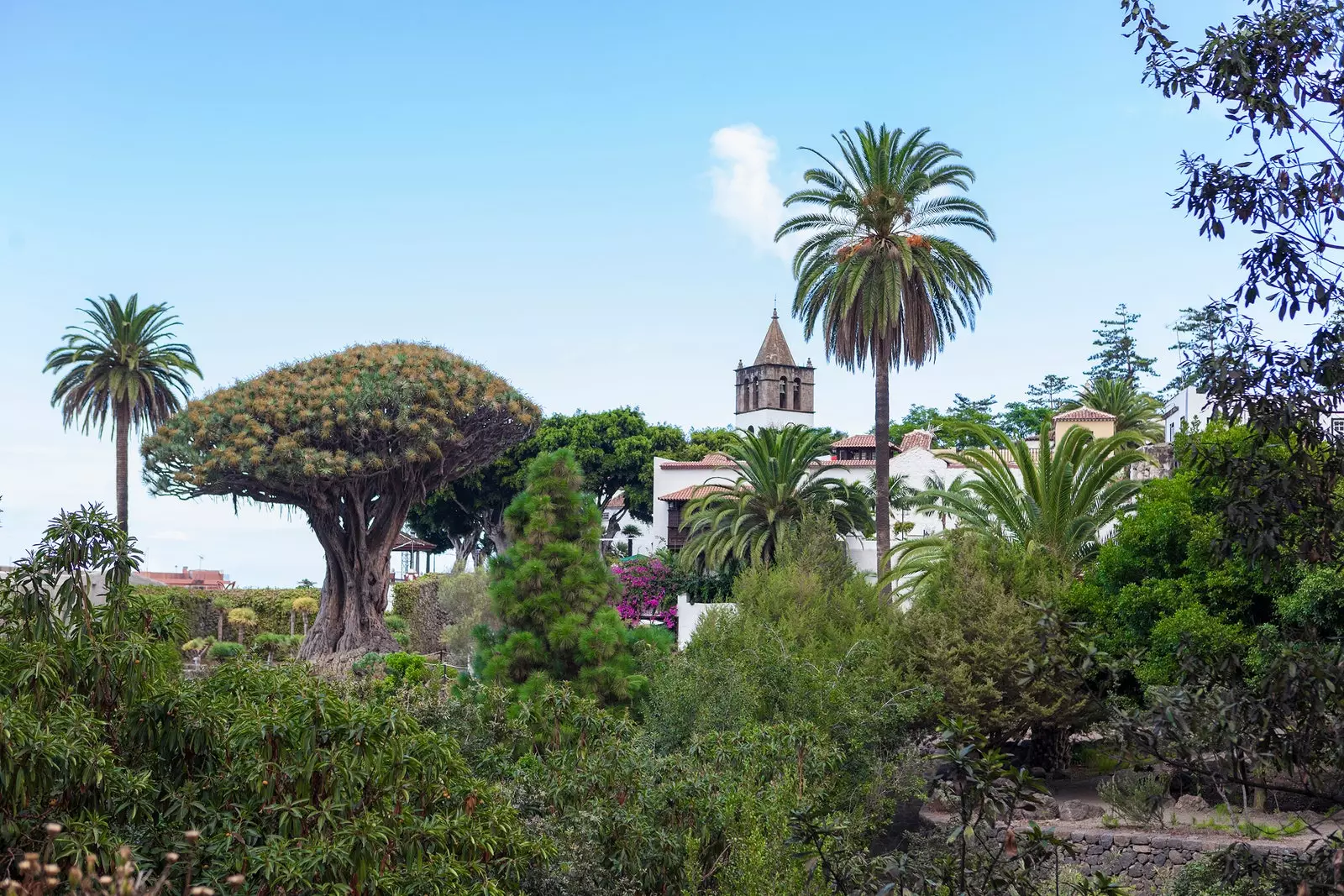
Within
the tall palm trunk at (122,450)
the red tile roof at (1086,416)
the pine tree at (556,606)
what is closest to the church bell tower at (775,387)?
the red tile roof at (1086,416)

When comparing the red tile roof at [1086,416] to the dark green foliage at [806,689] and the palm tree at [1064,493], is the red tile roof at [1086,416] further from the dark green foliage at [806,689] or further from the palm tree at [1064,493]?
the dark green foliage at [806,689]

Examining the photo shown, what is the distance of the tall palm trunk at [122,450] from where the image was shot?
50688 millimetres

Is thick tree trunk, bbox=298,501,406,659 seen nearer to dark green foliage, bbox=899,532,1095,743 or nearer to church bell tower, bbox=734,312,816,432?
dark green foliage, bbox=899,532,1095,743

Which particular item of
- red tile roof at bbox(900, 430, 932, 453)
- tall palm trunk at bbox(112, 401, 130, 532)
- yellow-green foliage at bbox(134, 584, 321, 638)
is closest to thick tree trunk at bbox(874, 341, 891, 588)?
red tile roof at bbox(900, 430, 932, 453)

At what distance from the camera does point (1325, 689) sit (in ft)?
23.0

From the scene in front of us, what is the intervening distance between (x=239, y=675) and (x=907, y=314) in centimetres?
3043

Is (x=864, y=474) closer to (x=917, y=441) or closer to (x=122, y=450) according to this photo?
(x=917, y=441)

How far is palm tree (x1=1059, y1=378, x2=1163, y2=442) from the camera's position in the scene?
2384 inches

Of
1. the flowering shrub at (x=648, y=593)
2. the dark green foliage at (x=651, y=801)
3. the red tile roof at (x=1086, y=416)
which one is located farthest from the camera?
the red tile roof at (x=1086, y=416)

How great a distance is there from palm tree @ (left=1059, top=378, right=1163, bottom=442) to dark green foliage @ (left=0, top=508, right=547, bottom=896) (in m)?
55.7

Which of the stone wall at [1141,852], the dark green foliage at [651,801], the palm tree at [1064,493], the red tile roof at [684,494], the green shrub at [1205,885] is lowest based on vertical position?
the stone wall at [1141,852]

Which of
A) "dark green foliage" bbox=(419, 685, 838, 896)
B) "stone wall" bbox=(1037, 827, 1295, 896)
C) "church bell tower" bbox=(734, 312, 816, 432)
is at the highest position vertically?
"church bell tower" bbox=(734, 312, 816, 432)

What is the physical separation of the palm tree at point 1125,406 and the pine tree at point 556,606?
4111 cm

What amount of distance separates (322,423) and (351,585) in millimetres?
6355
